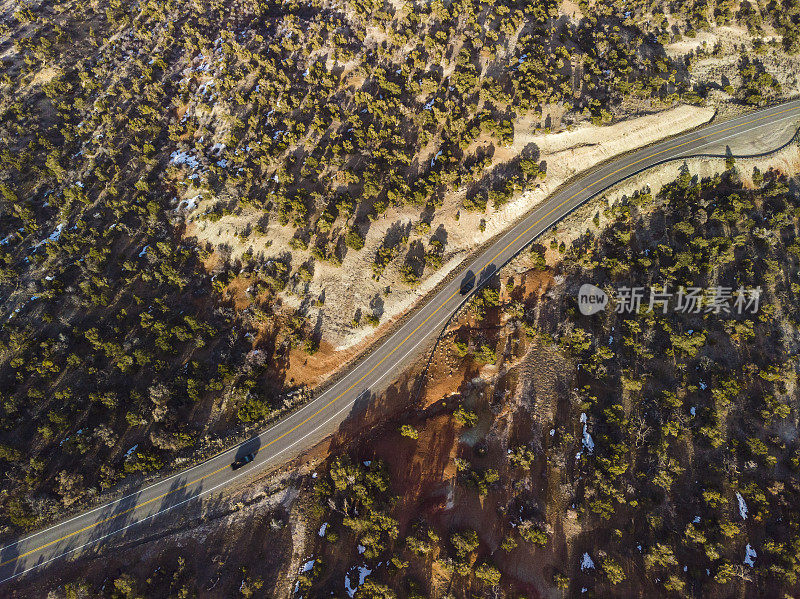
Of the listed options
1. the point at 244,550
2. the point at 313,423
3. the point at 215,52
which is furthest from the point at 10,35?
the point at 244,550

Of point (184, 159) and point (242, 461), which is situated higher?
point (184, 159)

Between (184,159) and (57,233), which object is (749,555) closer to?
(184,159)

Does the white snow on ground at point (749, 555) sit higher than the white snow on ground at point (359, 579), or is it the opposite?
the white snow on ground at point (359, 579)

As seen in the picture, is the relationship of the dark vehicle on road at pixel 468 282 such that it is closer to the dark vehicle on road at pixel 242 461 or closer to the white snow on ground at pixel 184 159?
the dark vehicle on road at pixel 242 461

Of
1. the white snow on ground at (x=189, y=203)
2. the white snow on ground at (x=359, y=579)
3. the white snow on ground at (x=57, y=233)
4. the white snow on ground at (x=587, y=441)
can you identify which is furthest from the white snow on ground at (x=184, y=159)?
the white snow on ground at (x=587, y=441)

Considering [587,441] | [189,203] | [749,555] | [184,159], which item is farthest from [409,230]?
[749,555]

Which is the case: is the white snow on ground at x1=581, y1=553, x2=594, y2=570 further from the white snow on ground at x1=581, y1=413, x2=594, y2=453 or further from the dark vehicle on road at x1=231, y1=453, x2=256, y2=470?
the dark vehicle on road at x1=231, y1=453, x2=256, y2=470
